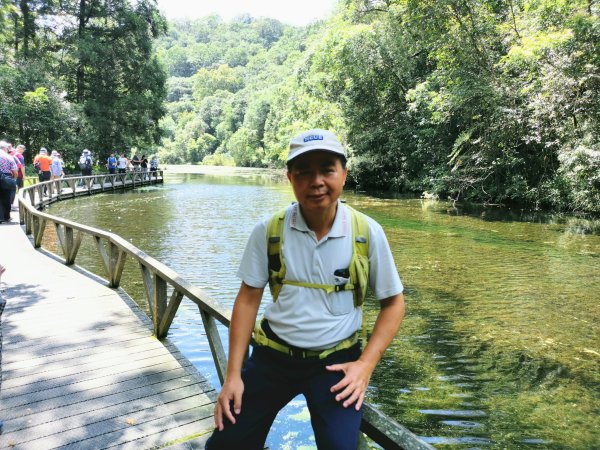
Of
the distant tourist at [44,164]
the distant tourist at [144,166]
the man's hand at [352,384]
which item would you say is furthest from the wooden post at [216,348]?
the distant tourist at [144,166]

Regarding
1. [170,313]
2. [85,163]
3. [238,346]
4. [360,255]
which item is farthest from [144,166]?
[360,255]

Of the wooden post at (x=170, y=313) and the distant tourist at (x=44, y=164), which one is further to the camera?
the distant tourist at (x=44, y=164)

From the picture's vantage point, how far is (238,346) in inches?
80.4

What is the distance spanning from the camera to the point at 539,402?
4.57 m

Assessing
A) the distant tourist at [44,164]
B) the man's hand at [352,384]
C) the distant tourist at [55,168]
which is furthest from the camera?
the distant tourist at [55,168]

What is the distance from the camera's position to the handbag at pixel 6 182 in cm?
1033

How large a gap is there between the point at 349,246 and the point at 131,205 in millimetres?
19091

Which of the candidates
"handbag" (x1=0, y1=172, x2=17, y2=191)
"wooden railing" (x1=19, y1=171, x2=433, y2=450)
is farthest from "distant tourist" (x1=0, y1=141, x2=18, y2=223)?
"wooden railing" (x1=19, y1=171, x2=433, y2=450)

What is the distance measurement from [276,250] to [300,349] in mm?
415

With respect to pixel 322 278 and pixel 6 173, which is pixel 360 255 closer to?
pixel 322 278

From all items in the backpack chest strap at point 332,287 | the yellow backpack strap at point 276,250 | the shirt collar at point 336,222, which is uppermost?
the shirt collar at point 336,222

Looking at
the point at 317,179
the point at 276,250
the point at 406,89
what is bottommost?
the point at 276,250

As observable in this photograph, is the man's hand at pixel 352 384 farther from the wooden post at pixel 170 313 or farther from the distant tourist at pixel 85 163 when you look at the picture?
the distant tourist at pixel 85 163

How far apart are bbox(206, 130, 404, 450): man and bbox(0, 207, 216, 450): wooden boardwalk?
1251mm
